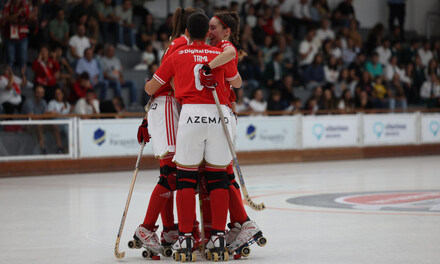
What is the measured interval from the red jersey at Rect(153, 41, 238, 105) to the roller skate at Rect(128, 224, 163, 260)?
1079 mm

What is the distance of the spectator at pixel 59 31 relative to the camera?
17.4 m

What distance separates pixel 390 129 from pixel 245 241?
575 inches

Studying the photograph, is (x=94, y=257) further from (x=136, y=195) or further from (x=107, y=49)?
(x=107, y=49)

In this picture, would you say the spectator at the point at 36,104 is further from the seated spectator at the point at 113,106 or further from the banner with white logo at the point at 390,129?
the banner with white logo at the point at 390,129

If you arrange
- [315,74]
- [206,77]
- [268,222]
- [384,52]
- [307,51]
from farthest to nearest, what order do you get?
[384,52] → [307,51] → [315,74] → [268,222] → [206,77]

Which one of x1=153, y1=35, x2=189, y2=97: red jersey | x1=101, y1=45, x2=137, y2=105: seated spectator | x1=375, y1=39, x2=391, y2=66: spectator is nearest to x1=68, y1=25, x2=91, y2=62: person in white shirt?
x1=101, y1=45, x2=137, y2=105: seated spectator

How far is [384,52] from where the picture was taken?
23719 mm

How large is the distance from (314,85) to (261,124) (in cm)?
420

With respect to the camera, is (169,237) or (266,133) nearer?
(169,237)

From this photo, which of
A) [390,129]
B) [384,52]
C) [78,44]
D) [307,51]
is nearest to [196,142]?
[78,44]

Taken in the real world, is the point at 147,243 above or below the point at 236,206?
below

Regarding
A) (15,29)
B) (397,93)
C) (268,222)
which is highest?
(15,29)

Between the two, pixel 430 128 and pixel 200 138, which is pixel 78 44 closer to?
pixel 430 128

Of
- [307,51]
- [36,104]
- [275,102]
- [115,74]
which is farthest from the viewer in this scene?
[307,51]
